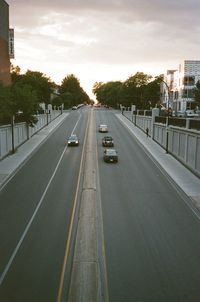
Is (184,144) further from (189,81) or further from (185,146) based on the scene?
(189,81)

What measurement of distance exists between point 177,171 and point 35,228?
69.2 ft

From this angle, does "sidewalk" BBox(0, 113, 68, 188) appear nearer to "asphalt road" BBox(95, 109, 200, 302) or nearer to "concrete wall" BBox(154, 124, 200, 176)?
"asphalt road" BBox(95, 109, 200, 302)

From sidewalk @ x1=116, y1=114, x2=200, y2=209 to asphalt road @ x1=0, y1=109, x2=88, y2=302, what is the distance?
8.71 metres

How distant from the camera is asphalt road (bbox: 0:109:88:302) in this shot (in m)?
14.4

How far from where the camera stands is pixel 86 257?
16.6m

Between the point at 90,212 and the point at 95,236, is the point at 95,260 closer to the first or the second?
the point at 95,236

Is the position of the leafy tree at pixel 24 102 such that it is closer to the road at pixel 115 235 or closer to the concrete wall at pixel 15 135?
the concrete wall at pixel 15 135

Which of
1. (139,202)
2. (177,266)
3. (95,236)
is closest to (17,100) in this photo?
(139,202)

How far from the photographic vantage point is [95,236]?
1953 cm

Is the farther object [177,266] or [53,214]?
[53,214]

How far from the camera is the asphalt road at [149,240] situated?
14172 mm

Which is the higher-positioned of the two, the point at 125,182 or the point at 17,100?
the point at 17,100

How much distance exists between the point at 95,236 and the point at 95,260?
10.6 ft

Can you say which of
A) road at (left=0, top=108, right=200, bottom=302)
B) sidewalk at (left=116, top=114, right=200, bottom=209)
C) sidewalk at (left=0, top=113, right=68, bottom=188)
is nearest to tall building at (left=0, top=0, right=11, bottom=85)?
sidewalk at (left=0, top=113, right=68, bottom=188)
